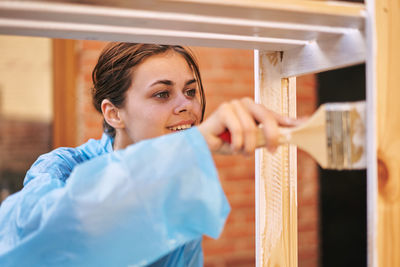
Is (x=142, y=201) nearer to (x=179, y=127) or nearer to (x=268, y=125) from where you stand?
(x=268, y=125)

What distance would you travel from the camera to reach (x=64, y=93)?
70.4 inches

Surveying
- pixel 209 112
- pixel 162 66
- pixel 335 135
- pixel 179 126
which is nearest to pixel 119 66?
pixel 162 66

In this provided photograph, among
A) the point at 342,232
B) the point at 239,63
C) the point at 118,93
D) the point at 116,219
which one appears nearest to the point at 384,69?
the point at 116,219

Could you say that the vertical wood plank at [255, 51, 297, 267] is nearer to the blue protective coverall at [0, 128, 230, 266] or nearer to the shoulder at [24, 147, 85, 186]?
the blue protective coverall at [0, 128, 230, 266]

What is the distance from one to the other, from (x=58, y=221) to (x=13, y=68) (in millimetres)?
1679

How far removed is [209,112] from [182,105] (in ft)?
2.74

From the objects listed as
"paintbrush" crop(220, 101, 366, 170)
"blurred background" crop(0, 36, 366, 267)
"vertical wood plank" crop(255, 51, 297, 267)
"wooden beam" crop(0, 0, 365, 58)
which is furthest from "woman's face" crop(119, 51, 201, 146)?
"blurred background" crop(0, 36, 366, 267)

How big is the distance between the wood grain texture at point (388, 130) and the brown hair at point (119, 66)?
24.0 inches

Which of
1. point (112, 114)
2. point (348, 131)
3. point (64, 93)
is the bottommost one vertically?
point (348, 131)

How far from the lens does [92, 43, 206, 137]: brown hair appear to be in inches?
38.8

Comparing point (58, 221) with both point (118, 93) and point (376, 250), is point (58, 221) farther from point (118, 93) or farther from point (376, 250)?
point (118, 93)

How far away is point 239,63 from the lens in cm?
181

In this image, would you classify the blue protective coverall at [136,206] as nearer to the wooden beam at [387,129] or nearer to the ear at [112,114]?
the wooden beam at [387,129]

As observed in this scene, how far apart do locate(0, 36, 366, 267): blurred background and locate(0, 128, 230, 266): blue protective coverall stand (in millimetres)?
1174
